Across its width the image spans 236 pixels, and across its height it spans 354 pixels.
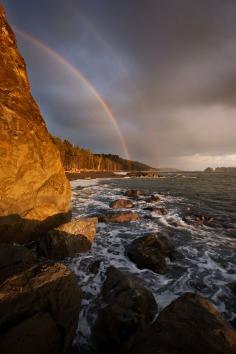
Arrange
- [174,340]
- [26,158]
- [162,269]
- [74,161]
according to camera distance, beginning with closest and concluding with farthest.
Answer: [174,340]
[162,269]
[26,158]
[74,161]

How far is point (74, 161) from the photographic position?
5108 inches

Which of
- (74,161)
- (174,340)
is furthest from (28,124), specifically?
(74,161)

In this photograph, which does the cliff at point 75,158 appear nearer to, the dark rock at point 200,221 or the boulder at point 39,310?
the dark rock at point 200,221

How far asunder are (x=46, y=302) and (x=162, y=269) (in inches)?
251

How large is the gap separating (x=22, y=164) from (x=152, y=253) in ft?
27.8

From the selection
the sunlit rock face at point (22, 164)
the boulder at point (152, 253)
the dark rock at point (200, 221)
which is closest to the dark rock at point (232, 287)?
the boulder at point (152, 253)

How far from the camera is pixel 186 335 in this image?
4.46 metres

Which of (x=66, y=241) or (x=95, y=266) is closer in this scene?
(x=95, y=266)

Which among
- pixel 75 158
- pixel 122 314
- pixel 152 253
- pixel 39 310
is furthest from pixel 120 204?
pixel 75 158

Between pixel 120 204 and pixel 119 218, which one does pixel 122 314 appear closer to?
pixel 119 218

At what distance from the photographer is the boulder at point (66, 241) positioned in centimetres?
1047

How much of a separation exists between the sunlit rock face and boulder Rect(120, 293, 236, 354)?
8371mm

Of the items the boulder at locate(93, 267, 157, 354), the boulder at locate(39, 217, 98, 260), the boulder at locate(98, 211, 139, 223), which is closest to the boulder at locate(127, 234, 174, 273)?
the boulder at locate(39, 217, 98, 260)

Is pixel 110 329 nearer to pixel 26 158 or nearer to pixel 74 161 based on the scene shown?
pixel 26 158
